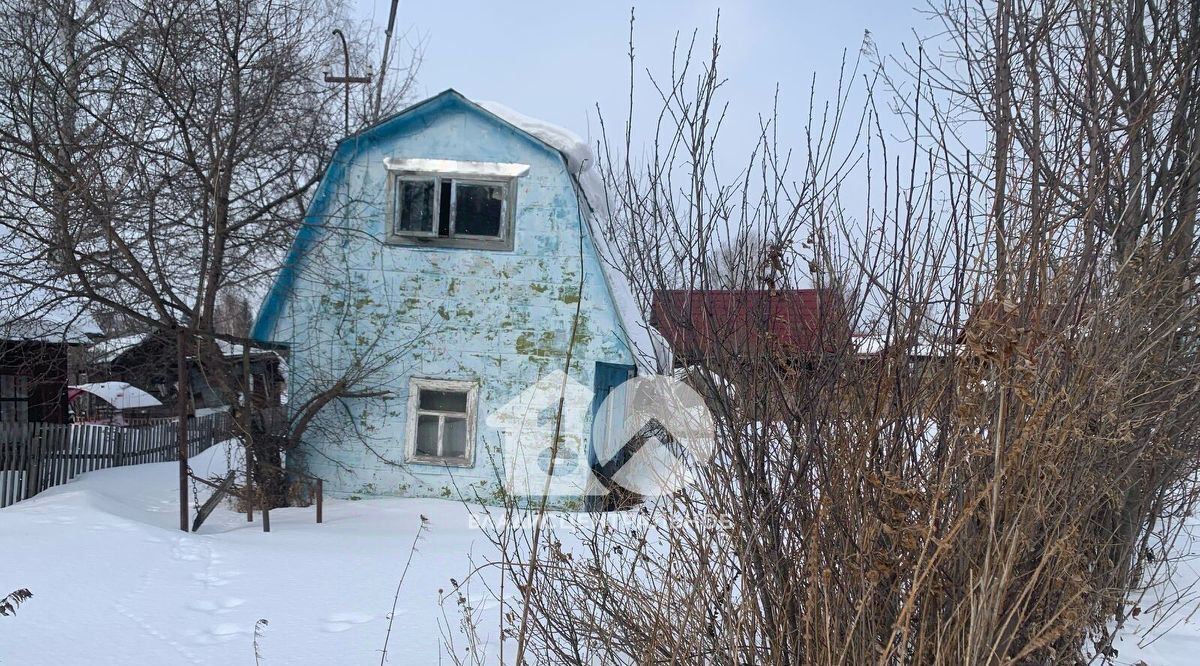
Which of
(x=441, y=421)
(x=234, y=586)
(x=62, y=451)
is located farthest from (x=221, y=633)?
(x=62, y=451)

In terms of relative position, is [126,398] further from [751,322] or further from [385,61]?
[751,322]

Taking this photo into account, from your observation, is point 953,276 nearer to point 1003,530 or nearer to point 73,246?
point 1003,530

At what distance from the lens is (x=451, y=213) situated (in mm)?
10305

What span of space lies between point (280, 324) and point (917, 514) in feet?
30.1

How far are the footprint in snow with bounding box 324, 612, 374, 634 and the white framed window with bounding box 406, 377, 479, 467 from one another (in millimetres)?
4629

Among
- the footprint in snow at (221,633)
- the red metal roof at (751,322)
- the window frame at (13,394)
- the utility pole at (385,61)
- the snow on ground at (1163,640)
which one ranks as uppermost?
the utility pole at (385,61)

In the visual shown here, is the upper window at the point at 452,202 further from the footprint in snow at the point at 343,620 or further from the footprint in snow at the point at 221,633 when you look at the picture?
the footprint in snow at the point at 221,633

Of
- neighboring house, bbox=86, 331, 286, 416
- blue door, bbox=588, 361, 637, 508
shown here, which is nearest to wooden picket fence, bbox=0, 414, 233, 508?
neighboring house, bbox=86, 331, 286, 416

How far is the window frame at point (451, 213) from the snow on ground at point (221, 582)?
299 cm

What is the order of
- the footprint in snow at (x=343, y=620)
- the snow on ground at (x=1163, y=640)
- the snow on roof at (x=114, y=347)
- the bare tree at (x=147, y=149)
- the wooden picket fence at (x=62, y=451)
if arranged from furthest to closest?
the snow on roof at (x=114, y=347) → the wooden picket fence at (x=62, y=451) → the bare tree at (x=147, y=149) → the footprint in snow at (x=343, y=620) → the snow on ground at (x=1163, y=640)

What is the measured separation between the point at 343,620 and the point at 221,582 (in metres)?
1.44

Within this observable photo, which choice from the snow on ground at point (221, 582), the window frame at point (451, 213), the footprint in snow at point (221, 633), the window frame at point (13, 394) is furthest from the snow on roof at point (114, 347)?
the footprint in snow at point (221, 633)

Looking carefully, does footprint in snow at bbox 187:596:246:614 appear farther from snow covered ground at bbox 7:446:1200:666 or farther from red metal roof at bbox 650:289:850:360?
red metal roof at bbox 650:289:850:360

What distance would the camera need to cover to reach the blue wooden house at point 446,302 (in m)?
10.3
